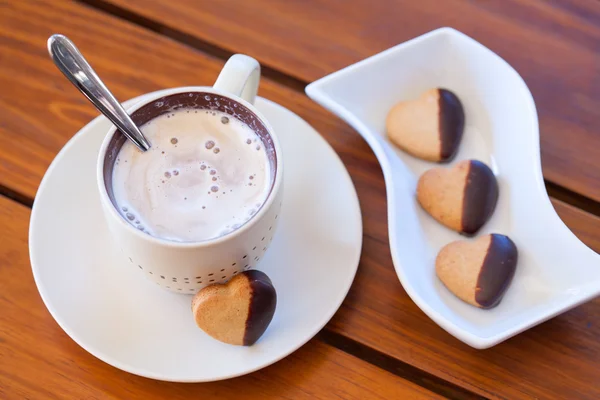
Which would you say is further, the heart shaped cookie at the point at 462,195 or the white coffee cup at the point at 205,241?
the heart shaped cookie at the point at 462,195

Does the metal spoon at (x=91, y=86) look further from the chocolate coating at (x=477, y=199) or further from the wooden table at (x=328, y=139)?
the chocolate coating at (x=477, y=199)

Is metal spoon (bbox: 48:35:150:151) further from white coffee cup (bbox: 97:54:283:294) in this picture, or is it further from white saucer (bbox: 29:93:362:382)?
white saucer (bbox: 29:93:362:382)

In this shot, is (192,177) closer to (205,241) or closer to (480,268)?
(205,241)

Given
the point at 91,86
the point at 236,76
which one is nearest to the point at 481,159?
the point at 236,76

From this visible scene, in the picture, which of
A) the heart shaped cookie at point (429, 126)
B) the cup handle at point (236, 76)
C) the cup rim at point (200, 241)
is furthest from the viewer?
the heart shaped cookie at point (429, 126)

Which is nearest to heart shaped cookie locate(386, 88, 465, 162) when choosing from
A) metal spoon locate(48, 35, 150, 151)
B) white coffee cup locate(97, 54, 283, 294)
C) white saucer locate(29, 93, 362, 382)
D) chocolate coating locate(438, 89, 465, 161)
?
chocolate coating locate(438, 89, 465, 161)

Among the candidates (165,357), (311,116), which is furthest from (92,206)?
(311,116)

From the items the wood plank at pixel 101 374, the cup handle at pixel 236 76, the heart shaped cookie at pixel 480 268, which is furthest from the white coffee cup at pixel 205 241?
the heart shaped cookie at pixel 480 268

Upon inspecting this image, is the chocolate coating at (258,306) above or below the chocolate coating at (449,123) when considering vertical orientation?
below
